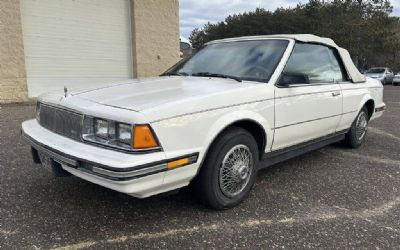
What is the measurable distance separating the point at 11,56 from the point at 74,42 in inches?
70.7

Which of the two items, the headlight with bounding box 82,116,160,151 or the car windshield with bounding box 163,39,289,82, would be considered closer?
the headlight with bounding box 82,116,160,151

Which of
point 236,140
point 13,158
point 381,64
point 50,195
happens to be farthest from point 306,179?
point 381,64

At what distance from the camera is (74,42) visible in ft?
34.9

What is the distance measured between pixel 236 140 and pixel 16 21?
841 centimetres

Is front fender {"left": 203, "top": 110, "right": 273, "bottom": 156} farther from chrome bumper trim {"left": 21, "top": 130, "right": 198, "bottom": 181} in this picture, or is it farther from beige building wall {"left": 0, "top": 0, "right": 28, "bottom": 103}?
beige building wall {"left": 0, "top": 0, "right": 28, "bottom": 103}

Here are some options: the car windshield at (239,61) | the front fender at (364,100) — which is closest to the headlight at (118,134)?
the car windshield at (239,61)

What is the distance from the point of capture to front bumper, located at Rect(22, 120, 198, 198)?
244 cm

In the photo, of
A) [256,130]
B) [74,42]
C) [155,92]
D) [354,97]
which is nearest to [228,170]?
[256,130]

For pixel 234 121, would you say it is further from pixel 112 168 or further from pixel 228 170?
pixel 112 168

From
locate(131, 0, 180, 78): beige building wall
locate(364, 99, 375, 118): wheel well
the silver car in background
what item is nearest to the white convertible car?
locate(364, 99, 375, 118): wheel well

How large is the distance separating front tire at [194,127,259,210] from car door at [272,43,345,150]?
0.40 meters

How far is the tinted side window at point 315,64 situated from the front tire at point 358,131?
0.80 metres

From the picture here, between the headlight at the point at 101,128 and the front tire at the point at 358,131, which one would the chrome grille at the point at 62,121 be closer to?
the headlight at the point at 101,128

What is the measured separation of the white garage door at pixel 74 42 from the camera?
989cm
